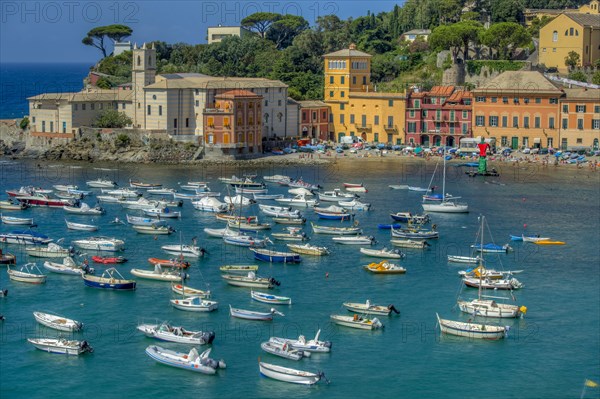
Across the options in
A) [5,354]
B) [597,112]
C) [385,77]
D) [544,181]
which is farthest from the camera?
[385,77]

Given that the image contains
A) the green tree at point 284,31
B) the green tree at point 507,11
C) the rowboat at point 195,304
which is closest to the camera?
the rowboat at point 195,304

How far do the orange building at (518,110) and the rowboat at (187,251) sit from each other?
3491 centimetres

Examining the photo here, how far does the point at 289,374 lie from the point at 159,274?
39.7 ft

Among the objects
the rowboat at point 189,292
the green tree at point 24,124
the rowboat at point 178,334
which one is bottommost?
the rowboat at point 178,334

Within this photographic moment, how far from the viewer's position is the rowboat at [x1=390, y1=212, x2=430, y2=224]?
2121 inches

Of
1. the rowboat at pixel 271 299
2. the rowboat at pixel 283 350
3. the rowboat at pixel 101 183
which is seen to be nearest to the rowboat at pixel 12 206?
the rowboat at pixel 101 183

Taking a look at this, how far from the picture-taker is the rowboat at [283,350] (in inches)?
1335

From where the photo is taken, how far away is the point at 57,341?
34.7 metres

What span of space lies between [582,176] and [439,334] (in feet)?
112

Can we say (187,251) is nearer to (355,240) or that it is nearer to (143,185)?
(355,240)

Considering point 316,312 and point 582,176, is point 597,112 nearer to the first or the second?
point 582,176

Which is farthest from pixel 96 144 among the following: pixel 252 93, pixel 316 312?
pixel 316 312

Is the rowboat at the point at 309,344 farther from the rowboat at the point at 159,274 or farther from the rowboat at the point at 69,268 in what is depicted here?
the rowboat at the point at 69,268

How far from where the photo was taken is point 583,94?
2943 inches
